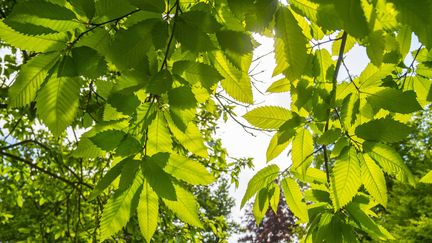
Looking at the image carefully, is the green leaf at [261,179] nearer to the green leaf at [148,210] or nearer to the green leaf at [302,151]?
the green leaf at [302,151]

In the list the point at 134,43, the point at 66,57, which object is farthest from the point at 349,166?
the point at 66,57

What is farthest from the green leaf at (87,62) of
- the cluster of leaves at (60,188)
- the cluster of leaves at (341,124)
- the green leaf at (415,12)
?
the cluster of leaves at (60,188)

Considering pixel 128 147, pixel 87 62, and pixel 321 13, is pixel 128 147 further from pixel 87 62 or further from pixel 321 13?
pixel 321 13

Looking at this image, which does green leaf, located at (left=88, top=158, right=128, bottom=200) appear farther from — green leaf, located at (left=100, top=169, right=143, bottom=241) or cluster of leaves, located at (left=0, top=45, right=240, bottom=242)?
cluster of leaves, located at (left=0, top=45, right=240, bottom=242)

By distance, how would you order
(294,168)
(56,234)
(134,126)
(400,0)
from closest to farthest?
(400,0) < (134,126) < (294,168) < (56,234)

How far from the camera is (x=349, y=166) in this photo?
4.34 ft

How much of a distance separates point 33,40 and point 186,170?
0.60m

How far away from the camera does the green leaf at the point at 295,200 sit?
5.14 feet

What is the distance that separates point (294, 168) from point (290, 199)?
0.49 ft

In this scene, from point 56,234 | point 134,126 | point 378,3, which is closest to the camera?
point 378,3

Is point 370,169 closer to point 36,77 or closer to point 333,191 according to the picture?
point 333,191

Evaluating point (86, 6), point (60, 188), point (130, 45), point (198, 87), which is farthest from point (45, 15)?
point (60, 188)

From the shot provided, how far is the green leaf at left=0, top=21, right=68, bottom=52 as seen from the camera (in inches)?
38.3

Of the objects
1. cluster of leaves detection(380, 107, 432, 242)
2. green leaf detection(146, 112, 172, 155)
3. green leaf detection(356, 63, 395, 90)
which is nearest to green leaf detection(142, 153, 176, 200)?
green leaf detection(146, 112, 172, 155)
